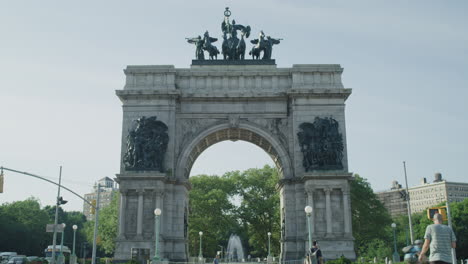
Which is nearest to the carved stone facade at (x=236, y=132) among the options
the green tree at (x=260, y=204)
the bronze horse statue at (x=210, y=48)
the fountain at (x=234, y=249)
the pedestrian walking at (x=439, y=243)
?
the bronze horse statue at (x=210, y=48)

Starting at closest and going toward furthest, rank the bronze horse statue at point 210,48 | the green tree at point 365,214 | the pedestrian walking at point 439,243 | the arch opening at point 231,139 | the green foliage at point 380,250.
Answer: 1. the pedestrian walking at point 439,243
2. the arch opening at point 231,139
3. the bronze horse statue at point 210,48
4. the green tree at point 365,214
5. the green foliage at point 380,250

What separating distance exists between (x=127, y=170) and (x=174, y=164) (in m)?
3.59

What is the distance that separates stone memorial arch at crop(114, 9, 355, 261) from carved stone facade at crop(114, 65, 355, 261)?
75mm

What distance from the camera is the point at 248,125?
3797 cm

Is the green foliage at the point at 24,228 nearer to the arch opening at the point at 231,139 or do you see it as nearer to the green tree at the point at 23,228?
the green tree at the point at 23,228

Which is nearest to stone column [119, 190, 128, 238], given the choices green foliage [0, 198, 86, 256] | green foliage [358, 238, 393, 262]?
green foliage [0, 198, 86, 256]

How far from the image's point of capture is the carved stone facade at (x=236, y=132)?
35.0 meters

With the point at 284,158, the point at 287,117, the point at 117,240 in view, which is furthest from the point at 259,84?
the point at 117,240

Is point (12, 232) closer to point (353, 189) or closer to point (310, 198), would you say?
point (353, 189)

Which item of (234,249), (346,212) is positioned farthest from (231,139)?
(234,249)

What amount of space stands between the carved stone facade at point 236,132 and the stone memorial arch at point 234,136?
7 cm

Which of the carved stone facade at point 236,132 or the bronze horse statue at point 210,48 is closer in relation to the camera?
the carved stone facade at point 236,132

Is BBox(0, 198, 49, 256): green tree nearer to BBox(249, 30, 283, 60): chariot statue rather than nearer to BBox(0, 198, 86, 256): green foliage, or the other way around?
BBox(0, 198, 86, 256): green foliage

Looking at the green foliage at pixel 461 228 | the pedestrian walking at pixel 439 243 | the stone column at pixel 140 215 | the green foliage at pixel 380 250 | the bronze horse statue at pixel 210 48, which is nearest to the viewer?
the pedestrian walking at pixel 439 243
